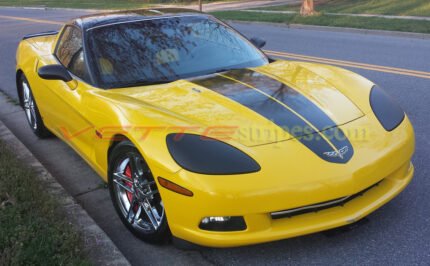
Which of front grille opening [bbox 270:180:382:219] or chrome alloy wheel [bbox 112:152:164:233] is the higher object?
front grille opening [bbox 270:180:382:219]

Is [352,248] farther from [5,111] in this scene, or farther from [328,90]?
[5,111]

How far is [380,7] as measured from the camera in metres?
16.6

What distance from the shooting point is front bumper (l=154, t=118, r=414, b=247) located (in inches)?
106

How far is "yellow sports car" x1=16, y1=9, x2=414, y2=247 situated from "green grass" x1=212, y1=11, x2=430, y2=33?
909cm

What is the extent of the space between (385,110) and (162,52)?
5.83ft

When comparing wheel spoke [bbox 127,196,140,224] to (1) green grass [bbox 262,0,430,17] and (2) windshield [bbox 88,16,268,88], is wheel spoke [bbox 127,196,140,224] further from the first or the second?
(1) green grass [bbox 262,0,430,17]

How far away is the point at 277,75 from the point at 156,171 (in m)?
1.44

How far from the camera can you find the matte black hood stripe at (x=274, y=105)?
2947 millimetres

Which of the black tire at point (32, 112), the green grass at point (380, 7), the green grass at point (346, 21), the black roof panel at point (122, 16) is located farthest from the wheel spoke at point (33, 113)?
the green grass at point (380, 7)

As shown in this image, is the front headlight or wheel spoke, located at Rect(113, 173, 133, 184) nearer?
the front headlight

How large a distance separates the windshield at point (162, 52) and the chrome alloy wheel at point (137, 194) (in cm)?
77

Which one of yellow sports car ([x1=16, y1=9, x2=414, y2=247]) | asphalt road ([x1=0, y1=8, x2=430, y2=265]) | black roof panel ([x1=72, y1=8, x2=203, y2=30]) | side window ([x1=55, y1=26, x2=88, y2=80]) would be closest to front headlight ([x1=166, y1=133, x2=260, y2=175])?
yellow sports car ([x1=16, y1=9, x2=414, y2=247])

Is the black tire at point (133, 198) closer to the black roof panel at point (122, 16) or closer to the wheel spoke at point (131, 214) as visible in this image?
the wheel spoke at point (131, 214)

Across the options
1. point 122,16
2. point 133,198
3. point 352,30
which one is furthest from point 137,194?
point 352,30
